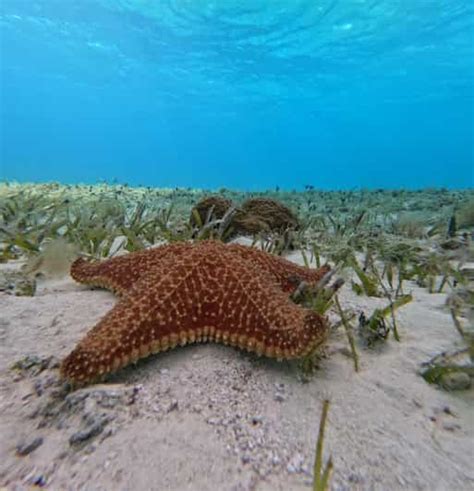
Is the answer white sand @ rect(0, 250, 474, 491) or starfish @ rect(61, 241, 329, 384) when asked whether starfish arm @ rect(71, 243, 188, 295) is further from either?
white sand @ rect(0, 250, 474, 491)

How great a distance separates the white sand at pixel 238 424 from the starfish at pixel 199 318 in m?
0.15

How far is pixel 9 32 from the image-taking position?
55.6 m

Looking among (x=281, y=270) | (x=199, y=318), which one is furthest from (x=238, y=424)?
(x=281, y=270)

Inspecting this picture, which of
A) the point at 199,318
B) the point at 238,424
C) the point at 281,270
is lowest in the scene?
the point at 238,424

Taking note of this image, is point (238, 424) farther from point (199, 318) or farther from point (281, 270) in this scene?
point (281, 270)

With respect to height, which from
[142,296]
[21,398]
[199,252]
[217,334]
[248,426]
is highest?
[199,252]

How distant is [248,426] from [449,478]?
770mm

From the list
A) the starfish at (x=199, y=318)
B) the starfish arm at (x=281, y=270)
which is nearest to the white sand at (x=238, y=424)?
the starfish at (x=199, y=318)

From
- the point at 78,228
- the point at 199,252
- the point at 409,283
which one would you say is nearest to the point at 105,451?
the point at 199,252

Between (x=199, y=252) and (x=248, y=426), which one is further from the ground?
(x=199, y=252)

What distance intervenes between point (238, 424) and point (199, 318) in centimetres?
60

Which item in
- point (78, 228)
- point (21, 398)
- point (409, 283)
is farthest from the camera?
point (78, 228)

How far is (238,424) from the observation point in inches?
A: 61.3

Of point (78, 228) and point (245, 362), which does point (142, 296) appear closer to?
point (245, 362)
